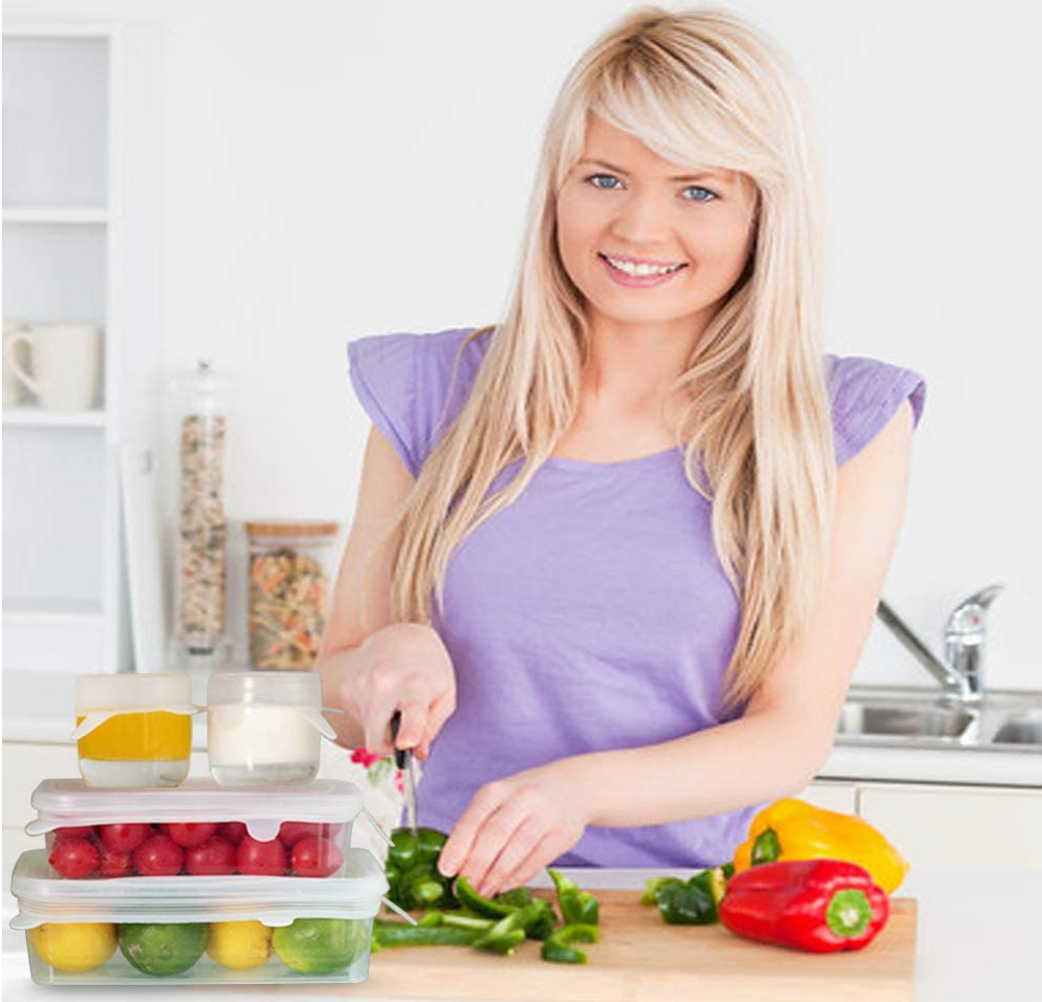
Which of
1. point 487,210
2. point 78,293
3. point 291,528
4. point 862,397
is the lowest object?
point 291,528

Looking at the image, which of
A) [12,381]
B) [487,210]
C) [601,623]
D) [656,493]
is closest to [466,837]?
[601,623]

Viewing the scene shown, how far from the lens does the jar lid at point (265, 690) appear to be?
5.16ft

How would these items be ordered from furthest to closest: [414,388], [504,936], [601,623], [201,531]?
[201,531] < [414,388] < [601,623] < [504,936]

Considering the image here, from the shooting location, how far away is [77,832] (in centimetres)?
152

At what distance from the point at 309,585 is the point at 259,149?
790mm

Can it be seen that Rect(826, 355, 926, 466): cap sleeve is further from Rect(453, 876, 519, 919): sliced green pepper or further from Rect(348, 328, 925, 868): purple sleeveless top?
Rect(453, 876, 519, 919): sliced green pepper

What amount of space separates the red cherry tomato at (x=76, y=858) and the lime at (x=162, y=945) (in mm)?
47

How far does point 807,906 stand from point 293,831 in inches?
15.1

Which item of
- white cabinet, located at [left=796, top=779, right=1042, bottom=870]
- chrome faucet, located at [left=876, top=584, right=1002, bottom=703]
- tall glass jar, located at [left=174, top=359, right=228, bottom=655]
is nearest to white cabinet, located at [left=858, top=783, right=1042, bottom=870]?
white cabinet, located at [left=796, top=779, right=1042, bottom=870]

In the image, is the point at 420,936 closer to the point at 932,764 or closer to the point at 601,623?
the point at 601,623

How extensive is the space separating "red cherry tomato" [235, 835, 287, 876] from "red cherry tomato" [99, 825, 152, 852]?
7 cm

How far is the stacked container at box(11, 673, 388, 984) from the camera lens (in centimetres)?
150

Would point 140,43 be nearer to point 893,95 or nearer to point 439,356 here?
point 893,95

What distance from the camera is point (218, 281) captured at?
12.9 ft
